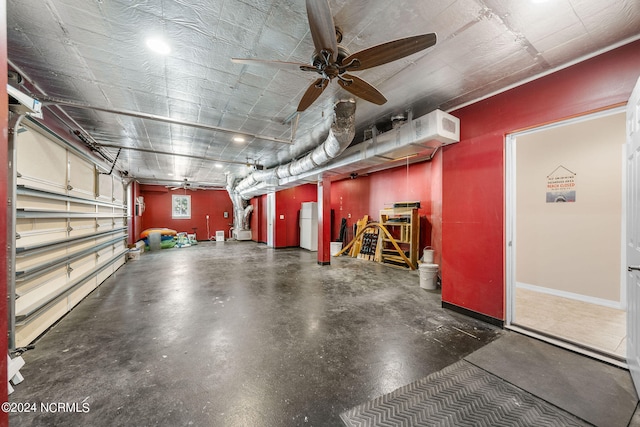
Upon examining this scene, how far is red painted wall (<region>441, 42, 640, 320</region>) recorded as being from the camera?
2.06m

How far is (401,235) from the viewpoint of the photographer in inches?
236

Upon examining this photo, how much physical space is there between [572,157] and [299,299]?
482cm

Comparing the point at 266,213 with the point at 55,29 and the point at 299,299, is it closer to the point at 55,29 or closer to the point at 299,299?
the point at 299,299

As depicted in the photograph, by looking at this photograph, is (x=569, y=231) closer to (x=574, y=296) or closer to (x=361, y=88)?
(x=574, y=296)

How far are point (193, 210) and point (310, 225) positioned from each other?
7131 millimetres

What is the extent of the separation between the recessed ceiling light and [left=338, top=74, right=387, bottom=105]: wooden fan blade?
63.3 inches

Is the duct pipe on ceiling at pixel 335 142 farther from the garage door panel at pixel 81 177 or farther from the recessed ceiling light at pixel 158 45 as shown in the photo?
the garage door panel at pixel 81 177

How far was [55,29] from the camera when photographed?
1.86 meters

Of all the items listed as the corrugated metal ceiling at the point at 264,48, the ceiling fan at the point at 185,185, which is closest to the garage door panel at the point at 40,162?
the corrugated metal ceiling at the point at 264,48

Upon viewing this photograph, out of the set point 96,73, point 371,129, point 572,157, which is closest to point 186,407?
point 96,73

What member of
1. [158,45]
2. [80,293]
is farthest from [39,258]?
[158,45]

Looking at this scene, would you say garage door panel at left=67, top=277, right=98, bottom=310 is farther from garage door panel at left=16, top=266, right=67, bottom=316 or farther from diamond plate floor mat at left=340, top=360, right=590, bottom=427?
diamond plate floor mat at left=340, top=360, right=590, bottom=427

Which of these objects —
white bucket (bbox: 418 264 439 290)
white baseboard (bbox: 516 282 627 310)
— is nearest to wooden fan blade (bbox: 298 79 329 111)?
white bucket (bbox: 418 264 439 290)

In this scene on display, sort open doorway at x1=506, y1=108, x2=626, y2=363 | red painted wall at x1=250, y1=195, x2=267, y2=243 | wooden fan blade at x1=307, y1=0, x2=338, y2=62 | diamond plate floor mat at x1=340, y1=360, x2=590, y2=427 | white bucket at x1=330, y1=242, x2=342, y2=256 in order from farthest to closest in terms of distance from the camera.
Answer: red painted wall at x1=250, y1=195, x2=267, y2=243, white bucket at x1=330, y1=242, x2=342, y2=256, open doorway at x1=506, y1=108, x2=626, y2=363, diamond plate floor mat at x1=340, y1=360, x2=590, y2=427, wooden fan blade at x1=307, y1=0, x2=338, y2=62
